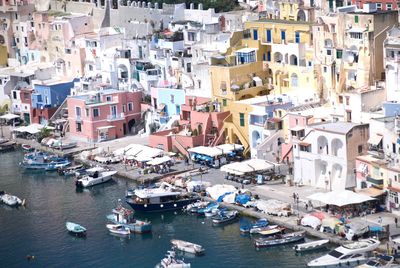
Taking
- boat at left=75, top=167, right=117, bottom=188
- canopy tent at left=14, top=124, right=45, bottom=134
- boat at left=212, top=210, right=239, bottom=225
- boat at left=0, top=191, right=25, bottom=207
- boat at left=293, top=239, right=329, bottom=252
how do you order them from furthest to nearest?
1. canopy tent at left=14, top=124, right=45, bottom=134
2. boat at left=75, top=167, right=117, bottom=188
3. boat at left=0, top=191, right=25, bottom=207
4. boat at left=212, top=210, right=239, bottom=225
5. boat at left=293, top=239, right=329, bottom=252

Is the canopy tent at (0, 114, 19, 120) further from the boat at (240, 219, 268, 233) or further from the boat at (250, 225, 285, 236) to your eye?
the boat at (250, 225, 285, 236)

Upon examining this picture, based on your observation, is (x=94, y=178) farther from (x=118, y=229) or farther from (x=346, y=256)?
(x=346, y=256)

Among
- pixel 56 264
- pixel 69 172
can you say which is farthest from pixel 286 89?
pixel 56 264

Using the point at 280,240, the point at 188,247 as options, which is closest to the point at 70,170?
the point at 188,247


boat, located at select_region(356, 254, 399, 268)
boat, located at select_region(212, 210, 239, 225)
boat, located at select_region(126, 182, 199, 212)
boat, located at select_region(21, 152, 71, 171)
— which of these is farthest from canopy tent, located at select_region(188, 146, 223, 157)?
boat, located at select_region(356, 254, 399, 268)

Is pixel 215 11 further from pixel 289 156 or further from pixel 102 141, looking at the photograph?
pixel 289 156

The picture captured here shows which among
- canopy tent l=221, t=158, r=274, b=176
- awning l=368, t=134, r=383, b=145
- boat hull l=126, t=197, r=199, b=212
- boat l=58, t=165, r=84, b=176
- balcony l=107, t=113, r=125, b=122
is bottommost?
boat hull l=126, t=197, r=199, b=212
